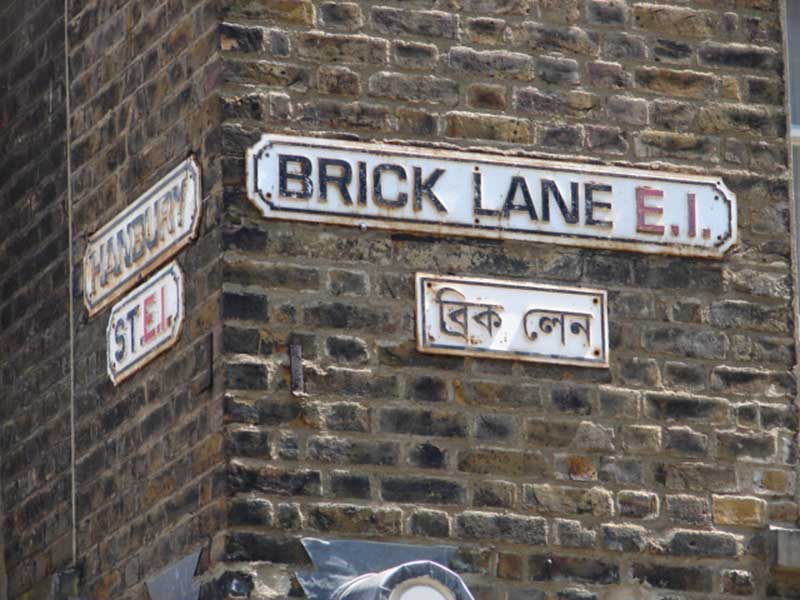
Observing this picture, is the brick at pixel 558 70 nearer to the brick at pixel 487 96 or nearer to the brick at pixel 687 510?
the brick at pixel 487 96

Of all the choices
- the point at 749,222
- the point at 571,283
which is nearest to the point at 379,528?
the point at 571,283

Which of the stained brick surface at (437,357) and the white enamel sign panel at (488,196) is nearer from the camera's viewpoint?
the stained brick surface at (437,357)

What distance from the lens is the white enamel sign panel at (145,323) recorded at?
12.4 metres

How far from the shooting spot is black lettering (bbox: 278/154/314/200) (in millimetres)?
12234

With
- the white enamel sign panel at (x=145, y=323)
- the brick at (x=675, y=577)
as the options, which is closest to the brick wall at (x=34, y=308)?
the white enamel sign panel at (x=145, y=323)

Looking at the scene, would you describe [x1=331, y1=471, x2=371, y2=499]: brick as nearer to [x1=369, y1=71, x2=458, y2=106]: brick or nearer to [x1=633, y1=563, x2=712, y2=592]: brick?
[x1=633, y1=563, x2=712, y2=592]: brick

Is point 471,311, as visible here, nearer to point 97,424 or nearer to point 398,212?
point 398,212

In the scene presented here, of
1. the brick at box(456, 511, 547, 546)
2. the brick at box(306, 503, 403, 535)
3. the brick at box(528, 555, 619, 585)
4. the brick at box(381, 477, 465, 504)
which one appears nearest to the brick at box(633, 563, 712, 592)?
the brick at box(528, 555, 619, 585)

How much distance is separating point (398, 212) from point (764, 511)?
1874 millimetres

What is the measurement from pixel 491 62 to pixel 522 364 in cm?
124

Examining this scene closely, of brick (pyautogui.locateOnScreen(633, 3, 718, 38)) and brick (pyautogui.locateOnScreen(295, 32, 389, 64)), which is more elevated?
brick (pyautogui.locateOnScreen(633, 3, 718, 38))

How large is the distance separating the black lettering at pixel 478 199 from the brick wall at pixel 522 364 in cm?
14

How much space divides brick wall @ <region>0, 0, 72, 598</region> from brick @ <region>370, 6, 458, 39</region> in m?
1.84

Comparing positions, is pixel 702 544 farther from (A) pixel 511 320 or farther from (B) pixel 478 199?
(B) pixel 478 199
